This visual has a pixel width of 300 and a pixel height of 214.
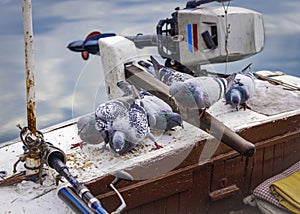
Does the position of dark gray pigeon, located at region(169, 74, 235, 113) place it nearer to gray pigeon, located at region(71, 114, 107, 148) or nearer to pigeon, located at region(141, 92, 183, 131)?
pigeon, located at region(141, 92, 183, 131)

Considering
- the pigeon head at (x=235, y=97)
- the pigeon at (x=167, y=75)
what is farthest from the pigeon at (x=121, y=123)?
the pigeon head at (x=235, y=97)

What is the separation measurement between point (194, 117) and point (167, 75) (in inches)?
10.3

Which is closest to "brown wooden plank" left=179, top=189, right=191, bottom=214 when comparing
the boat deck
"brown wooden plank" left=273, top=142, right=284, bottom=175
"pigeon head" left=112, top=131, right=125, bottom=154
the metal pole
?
the boat deck

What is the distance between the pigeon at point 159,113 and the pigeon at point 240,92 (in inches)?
11.6

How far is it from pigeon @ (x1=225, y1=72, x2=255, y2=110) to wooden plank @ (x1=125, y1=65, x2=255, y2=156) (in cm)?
32

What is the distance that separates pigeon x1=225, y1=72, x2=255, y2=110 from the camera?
1744mm

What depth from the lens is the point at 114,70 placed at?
5.71ft

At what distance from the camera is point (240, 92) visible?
1.76 metres

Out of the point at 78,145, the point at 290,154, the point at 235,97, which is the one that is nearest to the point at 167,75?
the point at 235,97

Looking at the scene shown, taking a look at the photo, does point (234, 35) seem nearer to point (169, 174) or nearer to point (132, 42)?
point (132, 42)

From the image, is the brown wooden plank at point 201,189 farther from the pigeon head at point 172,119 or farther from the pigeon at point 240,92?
the pigeon at point 240,92

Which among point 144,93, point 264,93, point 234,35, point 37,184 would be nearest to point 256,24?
point 234,35

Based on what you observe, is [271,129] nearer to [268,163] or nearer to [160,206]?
[268,163]

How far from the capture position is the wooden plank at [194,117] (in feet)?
4.15
